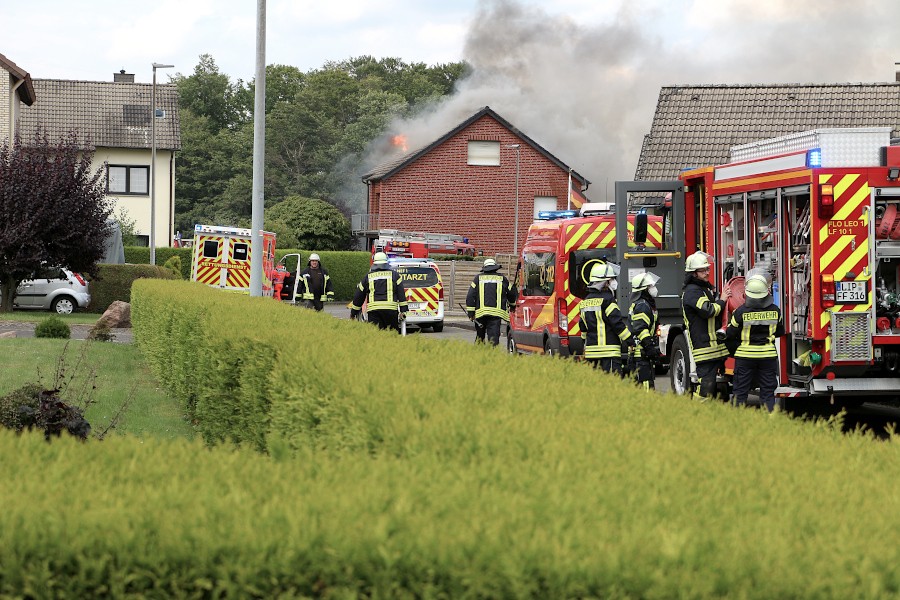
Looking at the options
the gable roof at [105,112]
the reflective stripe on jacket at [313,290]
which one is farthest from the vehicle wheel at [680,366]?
the gable roof at [105,112]

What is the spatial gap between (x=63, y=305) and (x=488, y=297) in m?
19.4

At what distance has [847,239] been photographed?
11.7 meters

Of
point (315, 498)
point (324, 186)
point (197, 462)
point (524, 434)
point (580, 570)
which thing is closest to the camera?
point (580, 570)

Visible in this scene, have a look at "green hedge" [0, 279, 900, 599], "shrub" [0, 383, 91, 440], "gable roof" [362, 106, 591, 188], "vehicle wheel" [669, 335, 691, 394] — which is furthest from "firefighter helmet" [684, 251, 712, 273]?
"gable roof" [362, 106, 591, 188]

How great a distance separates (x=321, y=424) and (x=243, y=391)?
2572mm

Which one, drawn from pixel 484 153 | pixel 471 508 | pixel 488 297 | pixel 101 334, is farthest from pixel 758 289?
pixel 484 153

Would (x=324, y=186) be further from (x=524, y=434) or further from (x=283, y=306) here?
(x=524, y=434)

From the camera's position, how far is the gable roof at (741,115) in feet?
116

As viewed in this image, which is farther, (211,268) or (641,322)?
(211,268)

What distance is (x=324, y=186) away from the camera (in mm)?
90000

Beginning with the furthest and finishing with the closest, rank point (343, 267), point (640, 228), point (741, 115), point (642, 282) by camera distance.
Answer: point (343, 267), point (741, 115), point (640, 228), point (642, 282)

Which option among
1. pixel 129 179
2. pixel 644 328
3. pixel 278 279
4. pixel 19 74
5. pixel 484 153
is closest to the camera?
pixel 644 328

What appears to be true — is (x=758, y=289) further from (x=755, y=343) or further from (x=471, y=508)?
(x=471, y=508)

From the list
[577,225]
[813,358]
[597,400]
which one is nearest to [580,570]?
[597,400]
